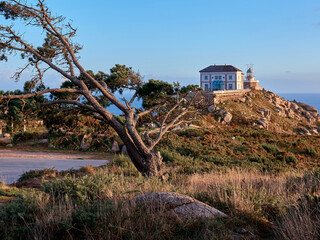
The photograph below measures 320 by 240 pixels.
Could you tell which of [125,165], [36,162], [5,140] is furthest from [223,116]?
[36,162]

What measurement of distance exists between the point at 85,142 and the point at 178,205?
17485 millimetres

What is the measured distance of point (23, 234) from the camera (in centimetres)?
472

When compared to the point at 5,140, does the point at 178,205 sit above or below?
below

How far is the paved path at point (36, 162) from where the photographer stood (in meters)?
14.8

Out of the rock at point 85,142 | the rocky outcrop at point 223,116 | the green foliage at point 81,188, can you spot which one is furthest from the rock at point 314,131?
the green foliage at point 81,188

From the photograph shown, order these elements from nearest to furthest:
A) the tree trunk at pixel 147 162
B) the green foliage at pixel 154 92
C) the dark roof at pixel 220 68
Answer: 1. the tree trunk at pixel 147 162
2. the green foliage at pixel 154 92
3. the dark roof at pixel 220 68

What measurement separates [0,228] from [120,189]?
2.38m

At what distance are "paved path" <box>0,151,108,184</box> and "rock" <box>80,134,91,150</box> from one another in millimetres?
1854

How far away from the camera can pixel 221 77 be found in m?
73.4

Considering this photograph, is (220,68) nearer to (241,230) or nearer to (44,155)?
(44,155)

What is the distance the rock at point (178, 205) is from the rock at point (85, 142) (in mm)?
16747

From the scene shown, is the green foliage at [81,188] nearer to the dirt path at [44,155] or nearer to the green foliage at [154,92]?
the green foliage at [154,92]

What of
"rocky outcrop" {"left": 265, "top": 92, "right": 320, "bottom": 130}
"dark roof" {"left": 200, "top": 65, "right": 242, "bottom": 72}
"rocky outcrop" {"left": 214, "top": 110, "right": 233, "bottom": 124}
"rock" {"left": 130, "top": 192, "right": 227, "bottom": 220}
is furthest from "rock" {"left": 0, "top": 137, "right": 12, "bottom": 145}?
"dark roof" {"left": 200, "top": 65, "right": 242, "bottom": 72}

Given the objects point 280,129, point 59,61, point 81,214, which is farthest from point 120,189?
point 280,129
